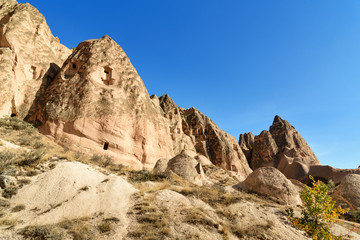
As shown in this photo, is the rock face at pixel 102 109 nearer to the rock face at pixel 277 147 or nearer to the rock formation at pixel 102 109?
the rock formation at pixel 102 109

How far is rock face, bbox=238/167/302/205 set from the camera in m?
12.5

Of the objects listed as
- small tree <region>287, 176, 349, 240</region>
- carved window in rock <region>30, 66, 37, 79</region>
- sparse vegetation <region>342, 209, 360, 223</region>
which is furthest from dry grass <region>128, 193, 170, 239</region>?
carved window in rock <region>30, 66, 37, 79</region>

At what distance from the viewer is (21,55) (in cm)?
2092

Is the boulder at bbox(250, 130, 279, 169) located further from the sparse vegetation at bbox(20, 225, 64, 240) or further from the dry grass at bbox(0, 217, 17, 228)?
the dry grass at bbox(0, 217, 17, 228)

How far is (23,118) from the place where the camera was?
18.5 meters

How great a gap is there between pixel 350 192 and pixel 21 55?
34.5 metres

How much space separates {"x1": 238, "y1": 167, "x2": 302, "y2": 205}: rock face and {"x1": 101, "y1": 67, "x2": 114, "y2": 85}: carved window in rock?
19046 millimetres

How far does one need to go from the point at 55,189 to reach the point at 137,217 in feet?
13.1

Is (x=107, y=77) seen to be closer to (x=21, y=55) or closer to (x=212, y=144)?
(x=21, y=55)

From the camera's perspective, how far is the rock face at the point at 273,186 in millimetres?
12492

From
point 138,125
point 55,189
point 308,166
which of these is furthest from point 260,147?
point 55,189

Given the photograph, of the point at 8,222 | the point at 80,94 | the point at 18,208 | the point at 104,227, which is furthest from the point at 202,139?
the point at 8,222

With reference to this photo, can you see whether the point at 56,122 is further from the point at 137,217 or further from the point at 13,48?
the point at 137,217

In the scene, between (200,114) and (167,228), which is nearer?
(167,228)
